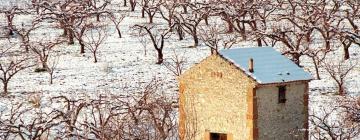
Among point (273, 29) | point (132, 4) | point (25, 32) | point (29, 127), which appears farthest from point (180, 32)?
point (29, 127)

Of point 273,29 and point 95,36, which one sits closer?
point 273,29

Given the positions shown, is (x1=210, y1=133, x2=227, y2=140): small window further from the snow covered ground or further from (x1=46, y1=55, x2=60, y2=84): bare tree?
(x1=46, y1=55, x2=60, y2=84): bare tree

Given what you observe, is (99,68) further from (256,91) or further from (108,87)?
(256,91)

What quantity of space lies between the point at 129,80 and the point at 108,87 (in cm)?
177

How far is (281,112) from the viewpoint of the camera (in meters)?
23.1

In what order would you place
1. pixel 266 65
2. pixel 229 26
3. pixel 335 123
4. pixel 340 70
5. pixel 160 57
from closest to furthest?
1. pixel 266 65
2. pixel 335 123
3. pixel 340 70
4. pixel 160 57
5. pixel 229 26

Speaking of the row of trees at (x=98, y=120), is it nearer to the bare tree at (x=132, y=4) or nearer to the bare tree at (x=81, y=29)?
the bare tree at (x=81, y=29)

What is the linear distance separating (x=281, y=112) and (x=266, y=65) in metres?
1.50

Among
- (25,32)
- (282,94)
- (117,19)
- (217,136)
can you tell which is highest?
(117,19)

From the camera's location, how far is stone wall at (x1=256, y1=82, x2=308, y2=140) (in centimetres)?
2269

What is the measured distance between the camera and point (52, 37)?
153 ft

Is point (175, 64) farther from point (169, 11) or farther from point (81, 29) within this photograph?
point (169, 11)

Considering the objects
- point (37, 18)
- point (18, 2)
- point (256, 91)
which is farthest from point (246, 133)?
point (18, 2)

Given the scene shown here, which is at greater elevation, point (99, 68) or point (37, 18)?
point (37, 18)
